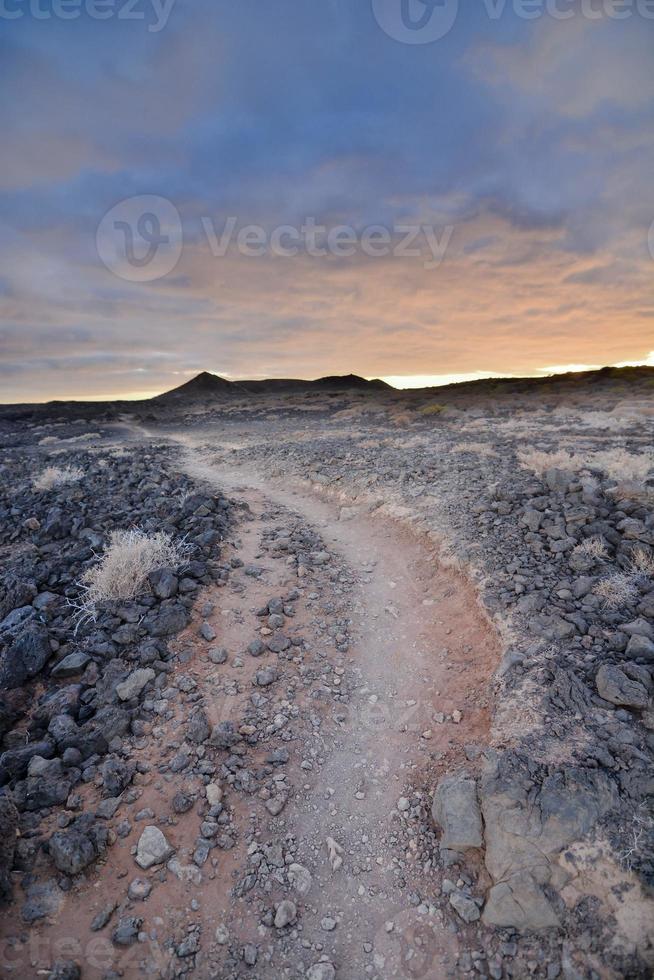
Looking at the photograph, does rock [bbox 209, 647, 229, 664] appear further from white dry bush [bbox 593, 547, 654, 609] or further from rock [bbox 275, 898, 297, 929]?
white dry bush [bbox 593, 547, 654, 609]

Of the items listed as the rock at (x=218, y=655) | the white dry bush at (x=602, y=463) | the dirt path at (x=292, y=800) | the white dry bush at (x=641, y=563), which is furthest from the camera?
the white dry bush at (x=602, y=463)

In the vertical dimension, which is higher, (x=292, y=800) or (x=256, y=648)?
(x=256, y=648)

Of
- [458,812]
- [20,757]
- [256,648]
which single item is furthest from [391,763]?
[20,757]

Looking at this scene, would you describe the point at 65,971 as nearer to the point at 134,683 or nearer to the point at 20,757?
the point at 20,757

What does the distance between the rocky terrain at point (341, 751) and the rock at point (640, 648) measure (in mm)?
21

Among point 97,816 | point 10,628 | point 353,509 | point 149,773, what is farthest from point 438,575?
point 10,628

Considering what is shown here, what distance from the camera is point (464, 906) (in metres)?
3.15

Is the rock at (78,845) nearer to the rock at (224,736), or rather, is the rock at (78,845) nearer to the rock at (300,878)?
the rock at (224,736)

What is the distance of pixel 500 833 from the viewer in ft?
11.0

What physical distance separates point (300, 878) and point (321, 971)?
21.3 inches

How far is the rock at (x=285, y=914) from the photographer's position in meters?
3.13

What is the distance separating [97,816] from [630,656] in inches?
198

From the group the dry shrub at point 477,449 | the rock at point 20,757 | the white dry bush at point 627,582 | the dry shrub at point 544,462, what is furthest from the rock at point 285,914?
the dry shrub at point 477,449

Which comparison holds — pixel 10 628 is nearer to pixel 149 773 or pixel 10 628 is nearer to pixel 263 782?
pixel 149 773
